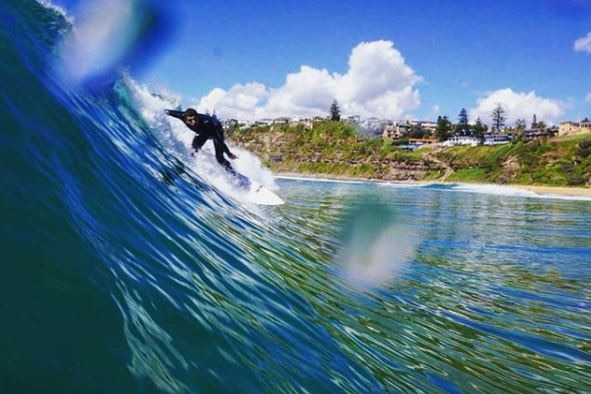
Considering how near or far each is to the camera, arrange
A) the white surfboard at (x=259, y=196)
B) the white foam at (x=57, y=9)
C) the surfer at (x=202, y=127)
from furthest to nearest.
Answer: the white surfboard at (x=259, y=196), the surfer at (x=202, y=127), the white foam at (x=57, y=9)

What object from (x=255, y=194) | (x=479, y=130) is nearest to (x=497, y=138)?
(x=479, y=130)

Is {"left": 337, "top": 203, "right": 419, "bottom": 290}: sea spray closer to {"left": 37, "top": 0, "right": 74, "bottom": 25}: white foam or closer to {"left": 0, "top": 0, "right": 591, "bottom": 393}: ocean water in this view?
{"left": 0, "top": 0, "right": 591, "bottom": 393}: ocean water

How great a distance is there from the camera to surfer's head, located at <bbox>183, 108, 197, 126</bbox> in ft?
61.6

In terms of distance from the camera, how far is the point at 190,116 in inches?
744

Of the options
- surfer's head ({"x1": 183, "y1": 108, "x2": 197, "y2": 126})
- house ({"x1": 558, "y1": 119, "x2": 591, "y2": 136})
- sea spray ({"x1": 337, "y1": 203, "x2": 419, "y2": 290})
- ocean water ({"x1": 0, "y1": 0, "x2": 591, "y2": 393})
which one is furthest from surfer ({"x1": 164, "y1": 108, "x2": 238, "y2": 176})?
house ({"x1": 558, "y1": 119, "x2": 591, "y2": 136})

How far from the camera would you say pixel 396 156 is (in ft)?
591

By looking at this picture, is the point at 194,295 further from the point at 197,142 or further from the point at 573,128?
the point at 573,128

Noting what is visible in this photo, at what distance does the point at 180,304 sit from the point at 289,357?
1053mm

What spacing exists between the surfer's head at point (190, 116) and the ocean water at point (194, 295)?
5211 millimetres

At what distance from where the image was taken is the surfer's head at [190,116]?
739 inches

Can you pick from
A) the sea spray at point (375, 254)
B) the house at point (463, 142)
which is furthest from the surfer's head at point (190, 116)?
the house at point (463, 142)

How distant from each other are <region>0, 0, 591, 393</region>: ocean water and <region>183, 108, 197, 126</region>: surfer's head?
5211mm

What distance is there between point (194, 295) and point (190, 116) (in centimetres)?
1469

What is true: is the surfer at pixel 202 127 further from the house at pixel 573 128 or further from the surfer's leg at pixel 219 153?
the house at pixel 573 128
